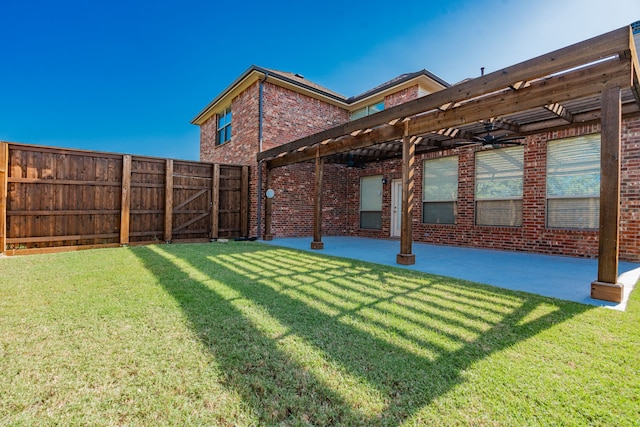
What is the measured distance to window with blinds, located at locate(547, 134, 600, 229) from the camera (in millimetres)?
6023

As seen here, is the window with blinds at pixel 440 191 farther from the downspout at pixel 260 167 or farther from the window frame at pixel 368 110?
the downspout at pixel 260 167

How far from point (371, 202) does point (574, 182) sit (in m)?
5.72

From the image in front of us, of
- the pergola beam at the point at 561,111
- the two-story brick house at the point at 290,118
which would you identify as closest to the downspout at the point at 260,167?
the two-story brick house at the point at 290,118

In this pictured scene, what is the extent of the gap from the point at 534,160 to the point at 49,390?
8.43 metres

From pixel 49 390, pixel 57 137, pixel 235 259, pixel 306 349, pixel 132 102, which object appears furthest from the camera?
pixel 57 137

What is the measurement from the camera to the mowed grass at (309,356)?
4.75ft

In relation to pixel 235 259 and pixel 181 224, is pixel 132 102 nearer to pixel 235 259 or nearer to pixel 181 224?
pixel 181 224

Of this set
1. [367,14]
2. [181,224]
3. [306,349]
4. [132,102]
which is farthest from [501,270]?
[132,102]

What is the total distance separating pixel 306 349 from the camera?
208cm

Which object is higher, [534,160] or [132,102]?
[132,102]

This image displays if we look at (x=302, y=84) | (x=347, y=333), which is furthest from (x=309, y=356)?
(x=302, y=84)

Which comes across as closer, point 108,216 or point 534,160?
point 534,160

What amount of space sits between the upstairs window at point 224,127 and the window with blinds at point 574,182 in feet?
34.3

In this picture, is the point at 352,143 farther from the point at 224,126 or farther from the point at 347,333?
the point at 224,126
